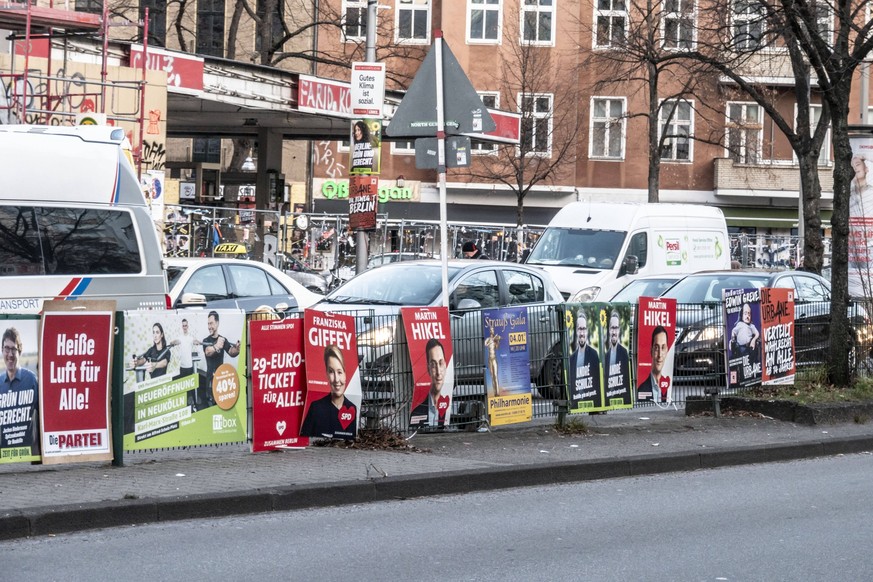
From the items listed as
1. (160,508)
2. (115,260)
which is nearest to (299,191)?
(115,260)

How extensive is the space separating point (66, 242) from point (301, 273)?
15.3 m

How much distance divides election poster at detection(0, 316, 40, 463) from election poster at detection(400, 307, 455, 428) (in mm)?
3433

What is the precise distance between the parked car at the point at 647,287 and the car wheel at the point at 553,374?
649 centimetres

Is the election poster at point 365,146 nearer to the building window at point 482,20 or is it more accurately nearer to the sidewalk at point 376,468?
the sidewalk at point 376,468

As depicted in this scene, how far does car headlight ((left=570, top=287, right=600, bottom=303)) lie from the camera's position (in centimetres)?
2170

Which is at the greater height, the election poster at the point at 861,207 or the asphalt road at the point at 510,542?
the election poster at the point at 861,207

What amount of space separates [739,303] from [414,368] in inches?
190

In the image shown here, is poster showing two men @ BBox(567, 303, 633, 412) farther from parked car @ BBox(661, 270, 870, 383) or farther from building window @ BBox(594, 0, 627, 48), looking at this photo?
building window @ BBox(594, 0, 627, 48)

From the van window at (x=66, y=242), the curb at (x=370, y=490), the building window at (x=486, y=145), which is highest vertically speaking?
the building window at (x=486, y=145)

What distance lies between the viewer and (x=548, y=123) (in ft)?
149

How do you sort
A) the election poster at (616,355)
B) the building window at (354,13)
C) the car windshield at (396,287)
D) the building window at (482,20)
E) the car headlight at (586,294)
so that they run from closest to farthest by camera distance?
the election poster at (616,355), the car windshield at (396,287), the car headlight at (586,294), the building window at (354,13), the building window at (482,20)

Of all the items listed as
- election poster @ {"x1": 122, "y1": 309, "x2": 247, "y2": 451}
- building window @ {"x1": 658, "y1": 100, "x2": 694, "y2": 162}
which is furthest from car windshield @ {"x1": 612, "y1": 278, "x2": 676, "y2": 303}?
building window @ {"x1": 658, "y1": 100, "x2": 694, "y2": 162}

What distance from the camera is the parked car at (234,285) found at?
52.6 ft

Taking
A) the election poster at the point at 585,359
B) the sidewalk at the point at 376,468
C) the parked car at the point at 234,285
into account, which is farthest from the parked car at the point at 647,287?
the election poster at the point at 585,359
